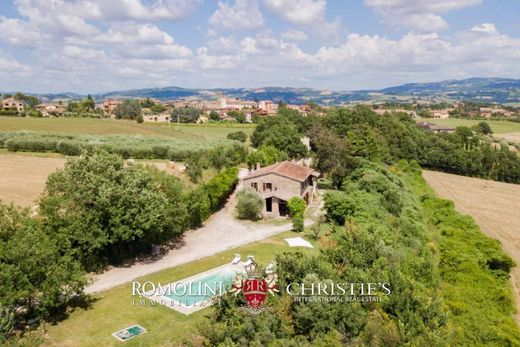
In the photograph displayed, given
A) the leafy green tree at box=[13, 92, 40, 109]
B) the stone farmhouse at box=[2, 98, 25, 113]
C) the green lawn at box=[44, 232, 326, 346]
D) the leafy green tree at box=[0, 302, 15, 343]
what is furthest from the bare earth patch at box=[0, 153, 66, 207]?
the leafy green tree at box=[13, 92, 40, 109]

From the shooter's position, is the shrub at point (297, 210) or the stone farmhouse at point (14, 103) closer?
the shrub at point (297, 210)

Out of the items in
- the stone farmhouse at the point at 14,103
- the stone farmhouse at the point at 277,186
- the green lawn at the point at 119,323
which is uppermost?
the stone farmhouse at the point at 14,103

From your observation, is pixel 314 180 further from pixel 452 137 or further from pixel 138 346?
A: pixel 452 137

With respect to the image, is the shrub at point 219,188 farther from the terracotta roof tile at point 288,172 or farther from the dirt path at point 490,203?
the dirt path at point 490,203

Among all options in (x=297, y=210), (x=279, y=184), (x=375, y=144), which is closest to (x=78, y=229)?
(x=297, y=210)

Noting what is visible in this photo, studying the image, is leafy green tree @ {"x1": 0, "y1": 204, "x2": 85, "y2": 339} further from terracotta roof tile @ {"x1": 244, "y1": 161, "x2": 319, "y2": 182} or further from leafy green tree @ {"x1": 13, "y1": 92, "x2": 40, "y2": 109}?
leafy green tree @ {"x1": 13, "y1": 92, "x2": 40, "y2": 109}

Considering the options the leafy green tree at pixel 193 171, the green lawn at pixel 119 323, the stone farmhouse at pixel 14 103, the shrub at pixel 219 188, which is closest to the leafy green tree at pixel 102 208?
the green lawn at pixel 119 323

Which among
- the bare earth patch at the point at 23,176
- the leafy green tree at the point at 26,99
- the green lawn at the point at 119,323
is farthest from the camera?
the leafy green tree at the point at 26,99
